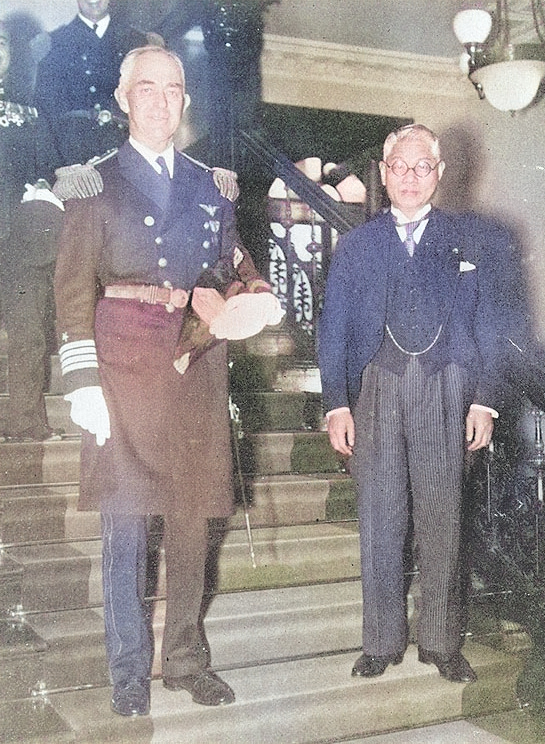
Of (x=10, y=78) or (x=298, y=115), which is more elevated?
(x=298, y=115)

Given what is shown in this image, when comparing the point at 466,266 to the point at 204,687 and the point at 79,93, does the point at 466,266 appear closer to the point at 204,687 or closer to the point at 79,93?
the point at 204,687

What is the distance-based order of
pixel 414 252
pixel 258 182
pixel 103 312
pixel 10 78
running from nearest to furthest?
pixel 103 312
pixel 414 252
pixel 10 78
pixel 258 182

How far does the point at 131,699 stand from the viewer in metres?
2.17

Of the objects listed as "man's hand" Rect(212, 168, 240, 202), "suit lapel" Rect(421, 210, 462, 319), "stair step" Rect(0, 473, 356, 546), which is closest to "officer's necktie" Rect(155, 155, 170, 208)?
"man's hand" Rect(212, 168, 240, 202)

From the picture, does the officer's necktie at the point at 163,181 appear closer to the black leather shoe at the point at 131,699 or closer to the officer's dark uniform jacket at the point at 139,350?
the officer's dark uniform jacket at the point at 139,350

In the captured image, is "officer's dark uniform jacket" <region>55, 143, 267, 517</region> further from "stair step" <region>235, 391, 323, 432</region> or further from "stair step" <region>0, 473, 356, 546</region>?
"stair step" <region>235, 391, 323, 432</region>

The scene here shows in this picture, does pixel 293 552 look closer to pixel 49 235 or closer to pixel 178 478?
pixel 178 478

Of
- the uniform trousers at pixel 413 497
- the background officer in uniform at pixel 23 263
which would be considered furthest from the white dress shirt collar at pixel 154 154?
the background officer in uniform at pixel 23 263

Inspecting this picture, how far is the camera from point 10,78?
12.0 ft

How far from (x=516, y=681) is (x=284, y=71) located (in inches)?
221

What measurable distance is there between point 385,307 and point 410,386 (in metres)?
0.26

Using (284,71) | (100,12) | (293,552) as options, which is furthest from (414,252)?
(284,71)

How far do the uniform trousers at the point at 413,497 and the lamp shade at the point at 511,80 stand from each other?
286 cm

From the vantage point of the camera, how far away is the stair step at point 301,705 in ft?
7.09
